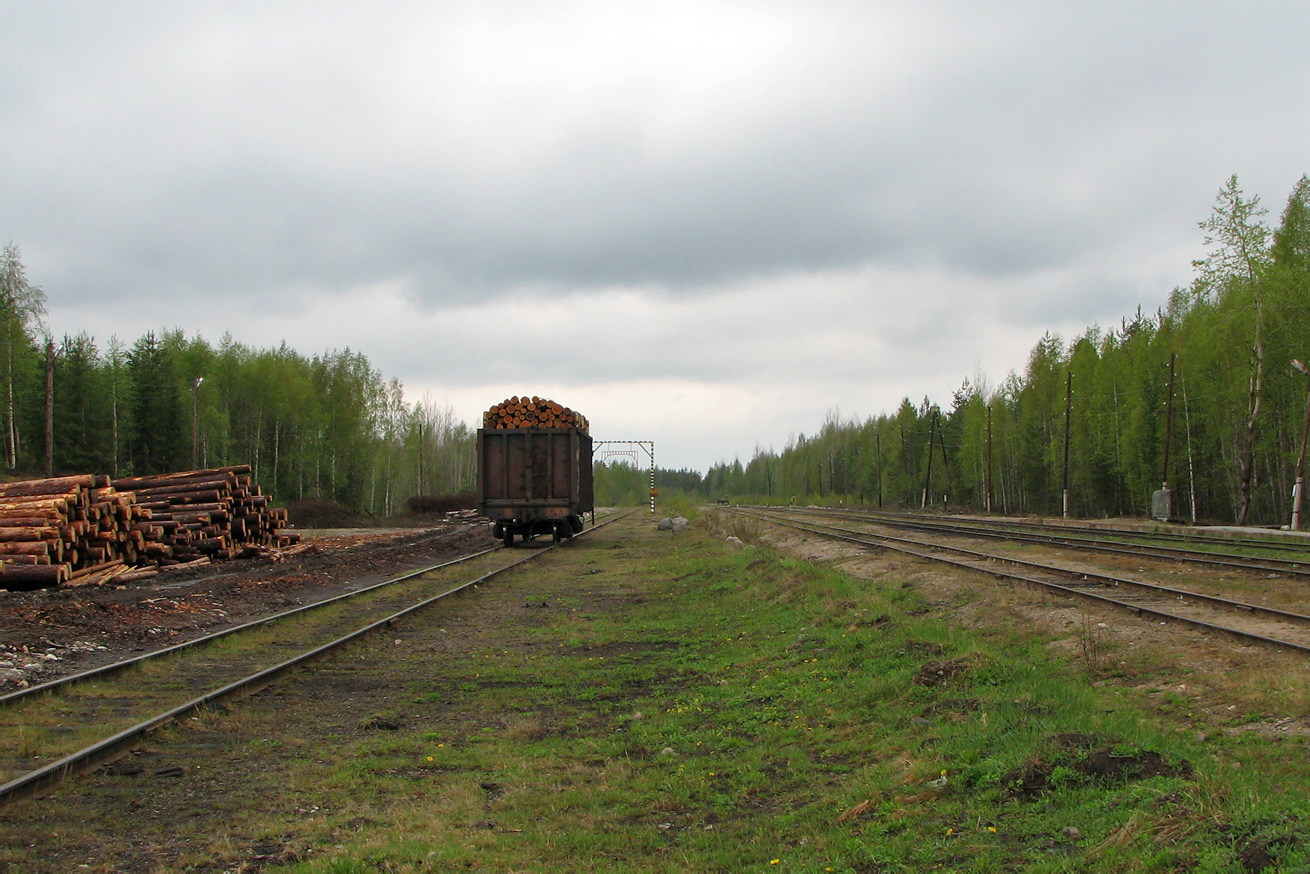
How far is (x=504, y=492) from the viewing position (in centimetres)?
2516

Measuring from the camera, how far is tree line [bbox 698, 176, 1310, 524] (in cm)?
3466

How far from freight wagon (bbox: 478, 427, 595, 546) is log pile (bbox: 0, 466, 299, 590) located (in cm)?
574

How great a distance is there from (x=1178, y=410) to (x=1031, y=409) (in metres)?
17.8

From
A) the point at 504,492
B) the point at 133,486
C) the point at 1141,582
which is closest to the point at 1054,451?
the point at 504,492

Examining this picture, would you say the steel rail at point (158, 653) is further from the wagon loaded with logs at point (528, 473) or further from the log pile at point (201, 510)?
the wagon loaded with logs at point (528, 473)

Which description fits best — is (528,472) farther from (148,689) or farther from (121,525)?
(148,689)

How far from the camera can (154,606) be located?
41.3 ft

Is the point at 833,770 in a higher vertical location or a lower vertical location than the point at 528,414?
lower

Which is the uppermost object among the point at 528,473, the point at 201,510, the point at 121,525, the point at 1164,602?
the point at 528,473

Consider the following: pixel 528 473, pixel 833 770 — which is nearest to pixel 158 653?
pixel 833 770

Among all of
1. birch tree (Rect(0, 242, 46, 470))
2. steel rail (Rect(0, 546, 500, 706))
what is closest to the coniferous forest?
birch tree (Rect(0, 242, 46, 470))

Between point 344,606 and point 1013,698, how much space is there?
1062 cm

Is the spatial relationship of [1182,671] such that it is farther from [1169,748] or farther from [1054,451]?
[1054,451]

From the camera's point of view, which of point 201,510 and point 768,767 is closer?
point 768,767
